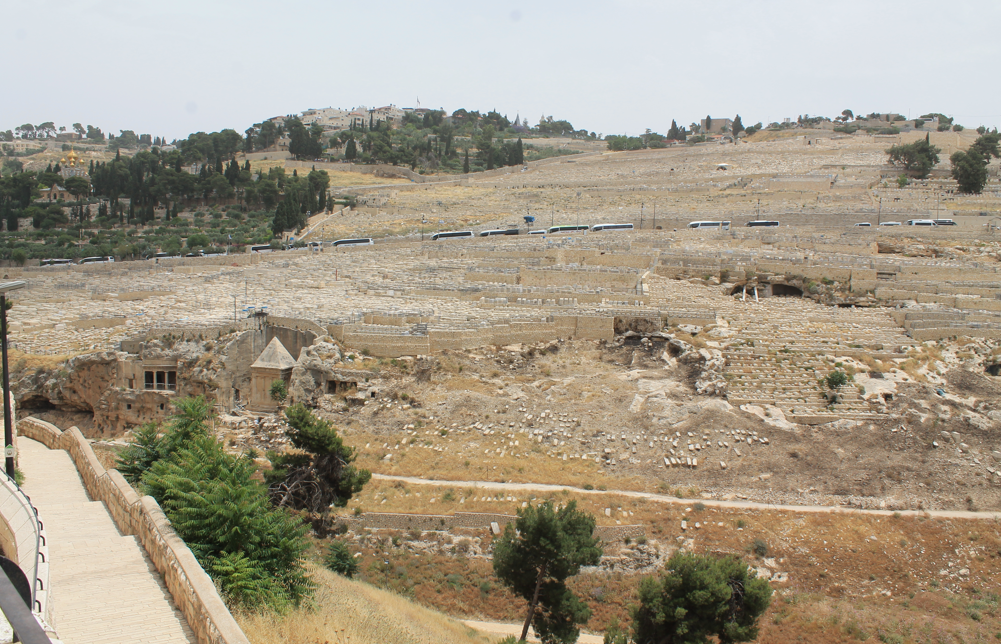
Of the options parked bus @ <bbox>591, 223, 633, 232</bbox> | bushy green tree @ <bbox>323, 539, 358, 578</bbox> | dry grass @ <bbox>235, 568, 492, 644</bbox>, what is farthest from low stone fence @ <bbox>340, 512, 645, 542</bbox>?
parked bus @ <bbox>591, 223, 633, 232</bbox>

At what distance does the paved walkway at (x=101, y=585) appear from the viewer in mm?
7306

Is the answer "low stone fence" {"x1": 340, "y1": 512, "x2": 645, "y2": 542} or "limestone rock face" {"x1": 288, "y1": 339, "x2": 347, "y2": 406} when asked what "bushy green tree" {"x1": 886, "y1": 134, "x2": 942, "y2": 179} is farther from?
"low stone fence" {"x1": 340, "y1": 512, "x2": 645, "y2": 542}

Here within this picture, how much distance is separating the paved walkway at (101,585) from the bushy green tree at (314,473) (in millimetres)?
5993

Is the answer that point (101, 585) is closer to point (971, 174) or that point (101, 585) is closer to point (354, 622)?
point (354, 622)

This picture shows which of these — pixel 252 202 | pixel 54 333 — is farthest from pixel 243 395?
pixel 252 202

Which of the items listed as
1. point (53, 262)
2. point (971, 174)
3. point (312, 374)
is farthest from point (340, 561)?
point (971, 174)

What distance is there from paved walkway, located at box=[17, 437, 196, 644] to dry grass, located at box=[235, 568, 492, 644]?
34.3 inches

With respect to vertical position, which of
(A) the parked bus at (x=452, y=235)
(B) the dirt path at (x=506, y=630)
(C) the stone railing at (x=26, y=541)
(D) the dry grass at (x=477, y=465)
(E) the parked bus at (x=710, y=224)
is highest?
(E) the parked bus at (x=710, y=224)

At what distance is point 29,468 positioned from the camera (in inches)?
542

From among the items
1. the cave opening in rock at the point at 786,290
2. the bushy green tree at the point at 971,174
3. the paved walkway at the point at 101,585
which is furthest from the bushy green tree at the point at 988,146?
the paved walkway at the point at 101,585

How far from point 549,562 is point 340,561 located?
14.3ft

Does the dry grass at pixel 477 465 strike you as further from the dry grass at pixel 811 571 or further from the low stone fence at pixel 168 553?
the low stone fence at pixel 168 553

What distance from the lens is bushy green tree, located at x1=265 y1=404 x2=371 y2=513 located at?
16953 mm

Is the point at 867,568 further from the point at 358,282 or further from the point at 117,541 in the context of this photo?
the point at 358,282
